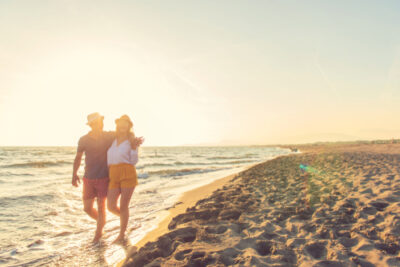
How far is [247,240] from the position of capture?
123 inches

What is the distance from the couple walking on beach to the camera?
3982 millimetres

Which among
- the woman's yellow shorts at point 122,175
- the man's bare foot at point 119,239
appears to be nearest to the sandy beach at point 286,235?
the man's bare foot at point 119,239

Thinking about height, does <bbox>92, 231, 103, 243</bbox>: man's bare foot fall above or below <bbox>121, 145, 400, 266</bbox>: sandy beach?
below

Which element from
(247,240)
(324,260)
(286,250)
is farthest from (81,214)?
(324,260)

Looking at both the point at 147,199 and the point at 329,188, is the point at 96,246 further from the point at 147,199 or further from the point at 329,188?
the point at 329,188

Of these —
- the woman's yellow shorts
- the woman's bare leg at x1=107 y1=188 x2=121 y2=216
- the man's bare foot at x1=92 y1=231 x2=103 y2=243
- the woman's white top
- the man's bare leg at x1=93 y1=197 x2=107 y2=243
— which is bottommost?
the man's bare foot at x1=92 y1=231 x2=103 y2=243

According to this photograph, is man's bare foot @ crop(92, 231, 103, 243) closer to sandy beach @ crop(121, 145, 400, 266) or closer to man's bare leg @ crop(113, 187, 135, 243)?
man's bare leg @ crop(113, 187, 135, 243)

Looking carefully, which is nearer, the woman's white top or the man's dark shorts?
the woman's white top

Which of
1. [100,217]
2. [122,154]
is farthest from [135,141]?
[100,217]

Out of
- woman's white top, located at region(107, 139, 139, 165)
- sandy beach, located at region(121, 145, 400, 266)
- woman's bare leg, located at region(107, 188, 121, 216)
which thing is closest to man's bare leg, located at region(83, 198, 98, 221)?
woman's bare leg, located at region(107, 188, 121, 216)

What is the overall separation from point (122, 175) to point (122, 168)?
0.12 metres

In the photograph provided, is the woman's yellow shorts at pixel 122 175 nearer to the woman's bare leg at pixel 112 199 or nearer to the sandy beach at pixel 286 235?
the woman's bare leg at pixel 112 199

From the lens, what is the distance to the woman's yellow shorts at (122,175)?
13.0 feet

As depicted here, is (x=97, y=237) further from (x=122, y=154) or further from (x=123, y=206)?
(x=122, y=154)
